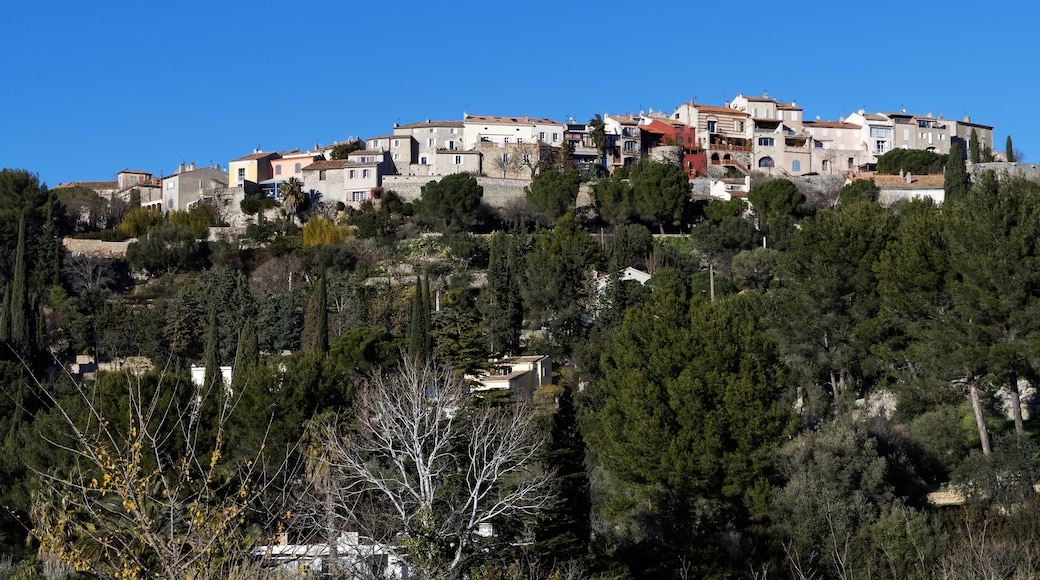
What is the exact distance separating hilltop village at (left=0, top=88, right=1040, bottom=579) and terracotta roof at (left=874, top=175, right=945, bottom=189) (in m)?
0.17

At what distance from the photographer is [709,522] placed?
21.6m

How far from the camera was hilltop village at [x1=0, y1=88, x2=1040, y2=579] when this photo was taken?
1271 cm

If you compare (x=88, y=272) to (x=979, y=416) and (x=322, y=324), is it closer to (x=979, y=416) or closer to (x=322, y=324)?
(x=322, y=324)

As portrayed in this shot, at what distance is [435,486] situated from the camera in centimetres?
1480

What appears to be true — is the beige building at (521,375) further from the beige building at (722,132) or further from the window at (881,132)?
the window at (881,132)

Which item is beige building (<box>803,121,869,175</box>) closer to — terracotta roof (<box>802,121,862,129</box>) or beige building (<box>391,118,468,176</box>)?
terracotta roof (<box>802,121,862,129</box>)

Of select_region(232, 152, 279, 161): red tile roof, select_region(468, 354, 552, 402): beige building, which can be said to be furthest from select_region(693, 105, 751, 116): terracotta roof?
select_region(468, 354, 552, 402): beige building

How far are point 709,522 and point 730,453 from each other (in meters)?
1.33

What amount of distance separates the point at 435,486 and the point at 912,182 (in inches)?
1898

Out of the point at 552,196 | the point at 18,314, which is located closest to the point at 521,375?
the point at 18,314

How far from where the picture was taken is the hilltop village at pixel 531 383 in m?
12.7

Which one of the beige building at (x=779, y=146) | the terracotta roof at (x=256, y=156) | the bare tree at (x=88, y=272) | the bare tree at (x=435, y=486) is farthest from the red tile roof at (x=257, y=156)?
the bare tree at (x=435, y=486)

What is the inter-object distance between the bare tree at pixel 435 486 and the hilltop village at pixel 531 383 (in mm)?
122

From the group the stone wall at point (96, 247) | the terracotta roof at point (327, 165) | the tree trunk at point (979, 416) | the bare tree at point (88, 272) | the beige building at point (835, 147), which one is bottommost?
the tree trunk at point (979, 416)
